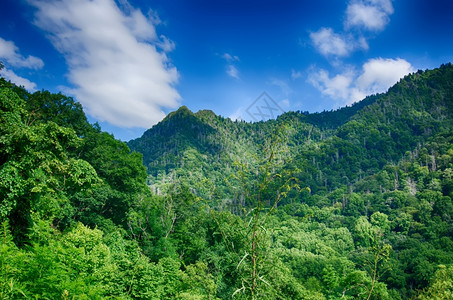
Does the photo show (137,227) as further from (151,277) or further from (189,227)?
(151,277)

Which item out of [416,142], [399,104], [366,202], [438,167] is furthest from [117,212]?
[399,104]

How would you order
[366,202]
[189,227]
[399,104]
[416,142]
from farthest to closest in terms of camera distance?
1. [399,104]
2. [416,142]
3. [366,202]
4. [189,227]

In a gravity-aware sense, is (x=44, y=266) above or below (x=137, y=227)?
above

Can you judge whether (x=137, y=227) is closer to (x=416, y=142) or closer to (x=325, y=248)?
(x=325, y=248)

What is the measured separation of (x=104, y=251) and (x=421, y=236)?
84.8 m

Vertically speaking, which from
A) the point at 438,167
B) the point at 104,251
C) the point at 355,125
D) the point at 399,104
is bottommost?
the point at 104,251

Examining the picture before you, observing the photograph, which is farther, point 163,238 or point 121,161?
point 121,161

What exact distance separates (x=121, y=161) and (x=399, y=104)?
238m

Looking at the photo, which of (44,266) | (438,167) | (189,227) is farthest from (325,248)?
(438,167)

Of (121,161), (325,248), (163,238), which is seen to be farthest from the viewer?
(325,248)

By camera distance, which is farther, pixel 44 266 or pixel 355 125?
pixel 355 125

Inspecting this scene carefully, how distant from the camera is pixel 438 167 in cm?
10612

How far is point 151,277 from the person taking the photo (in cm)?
1141

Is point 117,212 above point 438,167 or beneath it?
beneath
